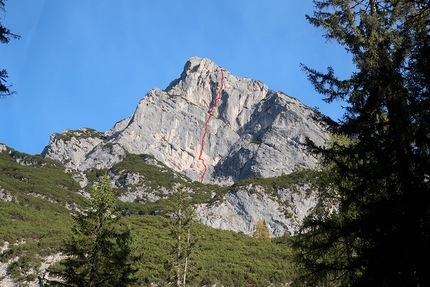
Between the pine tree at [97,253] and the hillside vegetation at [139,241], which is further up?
the hillside vegetation at [139,241]

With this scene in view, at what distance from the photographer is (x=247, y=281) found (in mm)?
31703

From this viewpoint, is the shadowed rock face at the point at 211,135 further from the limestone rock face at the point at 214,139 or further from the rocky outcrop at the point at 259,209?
the rocky outcrop at the point at 259,209

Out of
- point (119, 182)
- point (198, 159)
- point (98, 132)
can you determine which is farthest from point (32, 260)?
point (98, 132)

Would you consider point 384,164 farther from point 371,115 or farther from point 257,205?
point 257,205

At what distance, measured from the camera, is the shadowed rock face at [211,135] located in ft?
361

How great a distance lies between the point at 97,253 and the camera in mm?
15930

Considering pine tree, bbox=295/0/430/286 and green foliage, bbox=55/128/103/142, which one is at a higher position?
green foliage, bbox=55/128/103/142

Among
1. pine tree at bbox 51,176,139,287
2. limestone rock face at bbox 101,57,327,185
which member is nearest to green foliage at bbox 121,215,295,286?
pine tree at bbox 51,176,139,287

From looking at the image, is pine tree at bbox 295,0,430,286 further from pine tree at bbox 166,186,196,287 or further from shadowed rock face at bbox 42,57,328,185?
shadowed rock face at bbox 42,57,328,185

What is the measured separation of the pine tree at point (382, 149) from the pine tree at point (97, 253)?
29.9 feet

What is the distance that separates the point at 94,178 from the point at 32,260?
6849 cm

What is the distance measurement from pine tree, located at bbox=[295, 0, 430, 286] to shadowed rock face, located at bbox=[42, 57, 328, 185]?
9659 cm

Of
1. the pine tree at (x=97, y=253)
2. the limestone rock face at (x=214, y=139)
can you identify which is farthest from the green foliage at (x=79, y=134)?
the pine tree at (x=97, y=253)

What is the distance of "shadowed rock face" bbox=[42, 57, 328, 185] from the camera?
4336 inches
